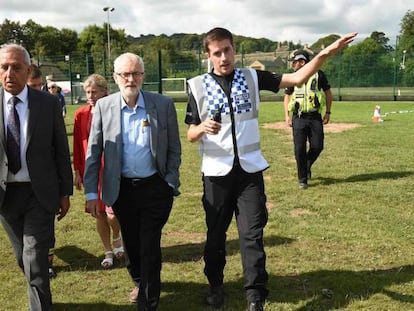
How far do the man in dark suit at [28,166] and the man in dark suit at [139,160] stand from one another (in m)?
0.35

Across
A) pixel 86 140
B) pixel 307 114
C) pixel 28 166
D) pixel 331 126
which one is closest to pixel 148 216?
pixel 28 166

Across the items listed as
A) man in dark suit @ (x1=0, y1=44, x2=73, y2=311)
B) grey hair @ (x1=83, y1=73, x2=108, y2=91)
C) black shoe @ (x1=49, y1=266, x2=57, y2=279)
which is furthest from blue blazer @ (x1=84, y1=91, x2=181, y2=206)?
black shoe @ (x1=49, y1=266, x2=57, y2=279)

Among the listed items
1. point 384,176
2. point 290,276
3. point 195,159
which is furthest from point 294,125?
point 290,276

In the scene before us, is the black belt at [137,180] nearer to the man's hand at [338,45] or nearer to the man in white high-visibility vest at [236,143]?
A: the man in white high-visibility vest at [236,143]

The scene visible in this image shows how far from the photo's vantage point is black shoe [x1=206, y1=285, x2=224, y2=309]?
3958 mm

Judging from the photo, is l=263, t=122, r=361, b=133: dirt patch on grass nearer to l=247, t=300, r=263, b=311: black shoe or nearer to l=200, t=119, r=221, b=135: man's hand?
l=247, t=300, r=263, b=311: black shoe

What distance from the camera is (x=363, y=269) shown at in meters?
4.61

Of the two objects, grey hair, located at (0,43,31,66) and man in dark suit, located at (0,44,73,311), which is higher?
grey hair, located at (0,43,31,66)

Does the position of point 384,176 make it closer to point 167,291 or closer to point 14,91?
point 167,291

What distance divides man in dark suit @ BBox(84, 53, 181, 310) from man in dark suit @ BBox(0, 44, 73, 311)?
1.16 feet

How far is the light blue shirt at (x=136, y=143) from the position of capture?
3547 millimetres

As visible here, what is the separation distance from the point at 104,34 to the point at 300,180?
93.0 meters

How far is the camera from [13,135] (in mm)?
3254

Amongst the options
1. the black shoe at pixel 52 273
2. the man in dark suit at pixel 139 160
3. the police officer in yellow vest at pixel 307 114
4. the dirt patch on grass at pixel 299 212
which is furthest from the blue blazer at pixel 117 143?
the police officer in yellow vest at pixel 307 114
